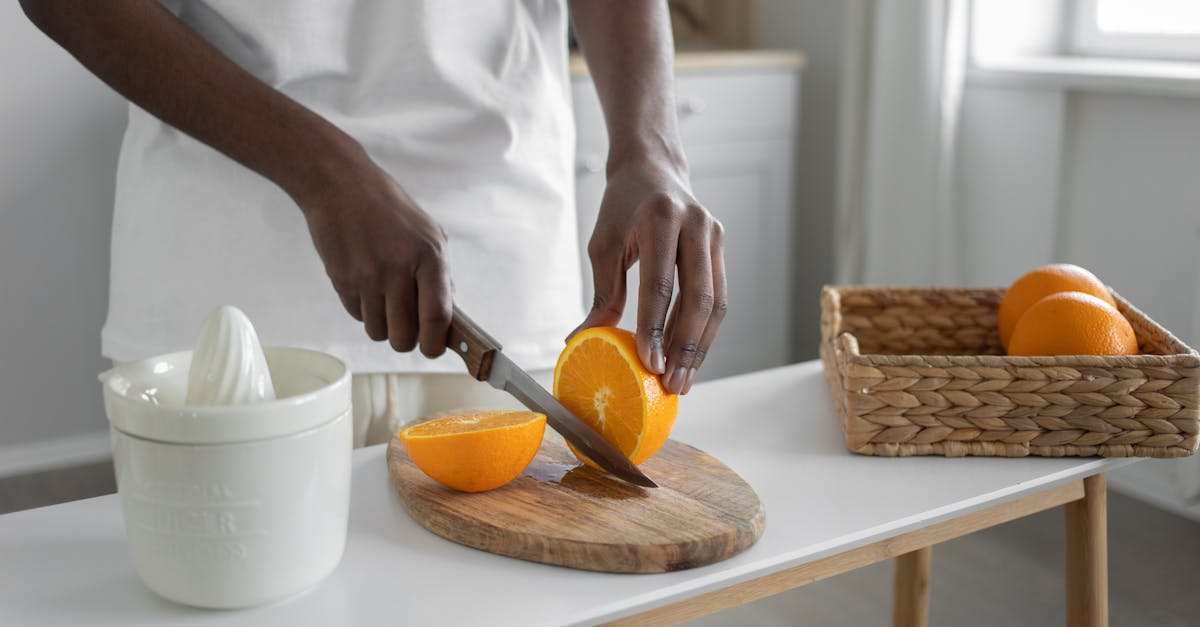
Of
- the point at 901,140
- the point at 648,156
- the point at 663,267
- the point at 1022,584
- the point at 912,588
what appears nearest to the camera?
the point at 663,267

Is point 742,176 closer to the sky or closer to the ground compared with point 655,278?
closer to the ground

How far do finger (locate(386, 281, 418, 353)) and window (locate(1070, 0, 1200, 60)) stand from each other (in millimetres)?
1798

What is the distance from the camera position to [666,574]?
624 mm

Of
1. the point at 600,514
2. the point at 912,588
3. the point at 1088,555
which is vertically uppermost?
the point at 600,514

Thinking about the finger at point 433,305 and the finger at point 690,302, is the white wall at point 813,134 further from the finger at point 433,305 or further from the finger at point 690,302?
the finger at point 433,305

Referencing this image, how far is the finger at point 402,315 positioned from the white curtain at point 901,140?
1696mm

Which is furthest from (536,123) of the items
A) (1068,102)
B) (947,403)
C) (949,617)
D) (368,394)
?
(1068,102)

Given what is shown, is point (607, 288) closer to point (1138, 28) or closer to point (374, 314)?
point (374, 314)

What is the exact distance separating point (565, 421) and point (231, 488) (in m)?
0.25

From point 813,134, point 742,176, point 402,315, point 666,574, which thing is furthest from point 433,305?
point 813,134

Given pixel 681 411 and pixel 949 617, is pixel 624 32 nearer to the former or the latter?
pixel 681 411

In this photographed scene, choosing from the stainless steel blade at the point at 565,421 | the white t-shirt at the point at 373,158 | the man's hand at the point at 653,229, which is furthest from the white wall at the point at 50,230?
the stainless steel blade at the point at 565,421

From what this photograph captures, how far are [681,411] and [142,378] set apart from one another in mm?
450

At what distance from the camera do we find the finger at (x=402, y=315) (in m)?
0.74
